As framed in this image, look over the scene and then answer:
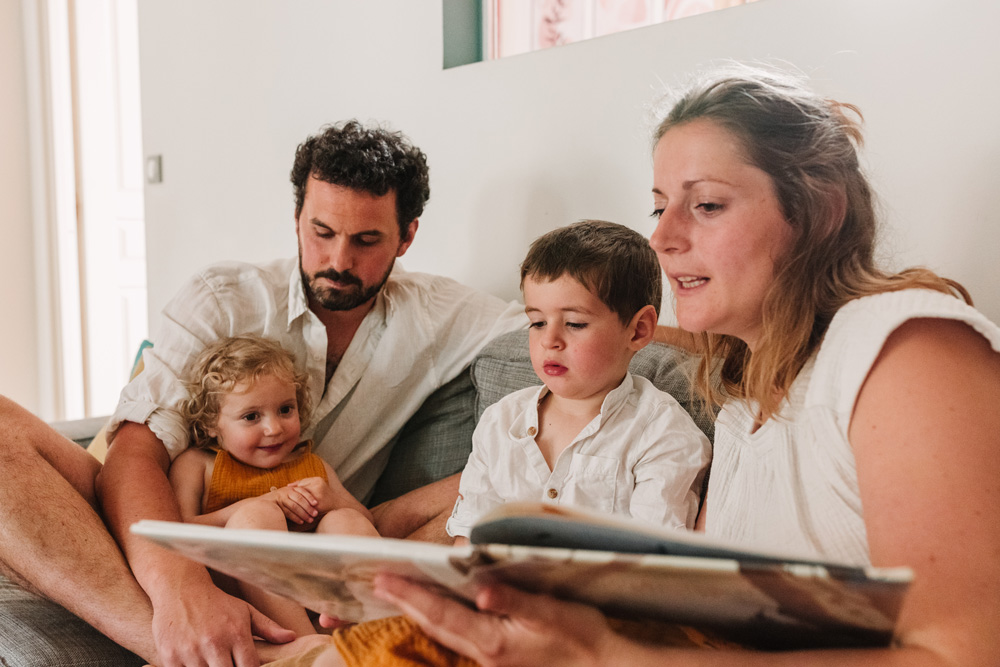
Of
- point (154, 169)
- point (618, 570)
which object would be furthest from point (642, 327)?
point (154, 169)

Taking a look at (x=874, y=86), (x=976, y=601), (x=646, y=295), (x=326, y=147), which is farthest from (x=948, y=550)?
(x=326, y=147)

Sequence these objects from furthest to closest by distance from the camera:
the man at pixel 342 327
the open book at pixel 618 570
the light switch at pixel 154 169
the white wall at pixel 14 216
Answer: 1. the white wall at pixel 14 216
2. the light switch at pixel 154 169
3. the man at pixel 342 327
4. the open book at pixel 618 570

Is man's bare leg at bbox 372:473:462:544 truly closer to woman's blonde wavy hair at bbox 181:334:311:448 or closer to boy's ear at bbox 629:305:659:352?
woman's blonde wavy hair at bbox 181:334:311:448

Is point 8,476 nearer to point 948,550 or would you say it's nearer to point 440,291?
point 440,291

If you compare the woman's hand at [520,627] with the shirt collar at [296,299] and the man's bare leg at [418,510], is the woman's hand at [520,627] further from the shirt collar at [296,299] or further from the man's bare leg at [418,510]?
the shirt collar at [296,299]

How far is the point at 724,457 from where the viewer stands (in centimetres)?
105

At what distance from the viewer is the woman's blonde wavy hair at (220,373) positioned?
1.53 m

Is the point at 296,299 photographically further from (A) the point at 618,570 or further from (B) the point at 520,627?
(A) the point at 618,570

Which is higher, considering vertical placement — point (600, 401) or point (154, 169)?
point (154, 169)

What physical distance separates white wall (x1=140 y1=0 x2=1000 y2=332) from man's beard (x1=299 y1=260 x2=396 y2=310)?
0.47m

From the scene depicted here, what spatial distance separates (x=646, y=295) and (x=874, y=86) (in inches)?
21.3

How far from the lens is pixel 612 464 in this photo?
1.25 m

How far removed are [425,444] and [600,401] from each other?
541 millimetres

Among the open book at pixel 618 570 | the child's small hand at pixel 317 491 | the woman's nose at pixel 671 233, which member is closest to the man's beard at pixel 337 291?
the child's small hand at pixel 317 491
